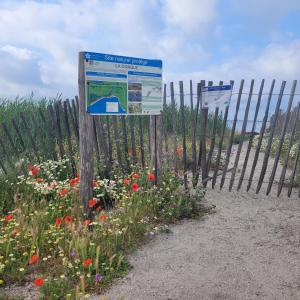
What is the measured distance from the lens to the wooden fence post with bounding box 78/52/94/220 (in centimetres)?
502

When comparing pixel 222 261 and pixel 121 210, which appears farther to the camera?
pixel 121 210

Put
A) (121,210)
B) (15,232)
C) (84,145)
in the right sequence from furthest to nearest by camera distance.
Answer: (84,145) → (121,210) → (15,232)

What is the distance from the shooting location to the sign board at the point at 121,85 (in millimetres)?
5098

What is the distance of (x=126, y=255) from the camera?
4277 millimetres

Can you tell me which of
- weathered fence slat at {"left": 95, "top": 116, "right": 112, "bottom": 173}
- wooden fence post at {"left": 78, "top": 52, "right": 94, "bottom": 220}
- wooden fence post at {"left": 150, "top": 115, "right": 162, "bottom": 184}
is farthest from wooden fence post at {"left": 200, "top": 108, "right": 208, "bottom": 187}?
wooden fence post at {"left": 78, "top": 52, "right": 94, "bottom": 220}

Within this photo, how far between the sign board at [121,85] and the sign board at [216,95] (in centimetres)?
107

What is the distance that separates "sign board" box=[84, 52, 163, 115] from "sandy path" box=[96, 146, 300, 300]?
1.67 m

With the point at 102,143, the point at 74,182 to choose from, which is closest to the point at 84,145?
the point at 74,182

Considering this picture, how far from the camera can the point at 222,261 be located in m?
→ 4.23

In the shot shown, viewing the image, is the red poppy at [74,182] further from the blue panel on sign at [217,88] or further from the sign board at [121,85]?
the blue panel on sign at [217,88]

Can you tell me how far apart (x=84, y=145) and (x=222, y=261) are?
210 cm

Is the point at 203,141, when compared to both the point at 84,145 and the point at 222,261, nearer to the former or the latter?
the point at 84,145

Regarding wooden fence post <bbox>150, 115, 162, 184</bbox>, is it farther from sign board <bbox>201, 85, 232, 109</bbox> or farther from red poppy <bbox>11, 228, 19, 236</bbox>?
red poppy <bbox>11, 228, 19, 236</bbox>

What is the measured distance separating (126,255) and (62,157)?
3916 mm
